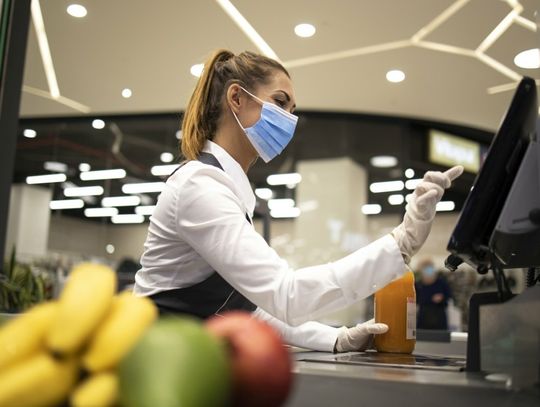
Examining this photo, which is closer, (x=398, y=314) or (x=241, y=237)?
(x=241, y=237)

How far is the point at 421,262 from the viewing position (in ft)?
21.7

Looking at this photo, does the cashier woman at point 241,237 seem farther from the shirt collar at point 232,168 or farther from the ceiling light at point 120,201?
the ceiling light at point 120,201

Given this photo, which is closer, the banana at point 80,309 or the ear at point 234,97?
the banana at point 80,309

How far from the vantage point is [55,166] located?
6.89 meters

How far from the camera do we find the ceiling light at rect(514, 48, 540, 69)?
5.02 metres

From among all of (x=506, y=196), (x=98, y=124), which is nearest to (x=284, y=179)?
(x=98, y=124)

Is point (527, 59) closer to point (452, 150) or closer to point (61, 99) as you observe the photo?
point (452, 150)

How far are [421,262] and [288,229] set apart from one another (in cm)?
154

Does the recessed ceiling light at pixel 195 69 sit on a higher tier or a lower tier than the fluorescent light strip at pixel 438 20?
lower

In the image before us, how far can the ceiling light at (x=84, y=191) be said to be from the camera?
22.6 ft

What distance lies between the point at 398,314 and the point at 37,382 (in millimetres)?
984

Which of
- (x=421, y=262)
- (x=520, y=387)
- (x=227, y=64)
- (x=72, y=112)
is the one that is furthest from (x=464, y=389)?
(x=72, y=112)

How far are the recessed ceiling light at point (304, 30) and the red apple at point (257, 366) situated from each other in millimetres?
4530

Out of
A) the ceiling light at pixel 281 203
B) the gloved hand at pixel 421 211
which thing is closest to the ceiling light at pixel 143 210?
the ceiling light at pixel 281 203
